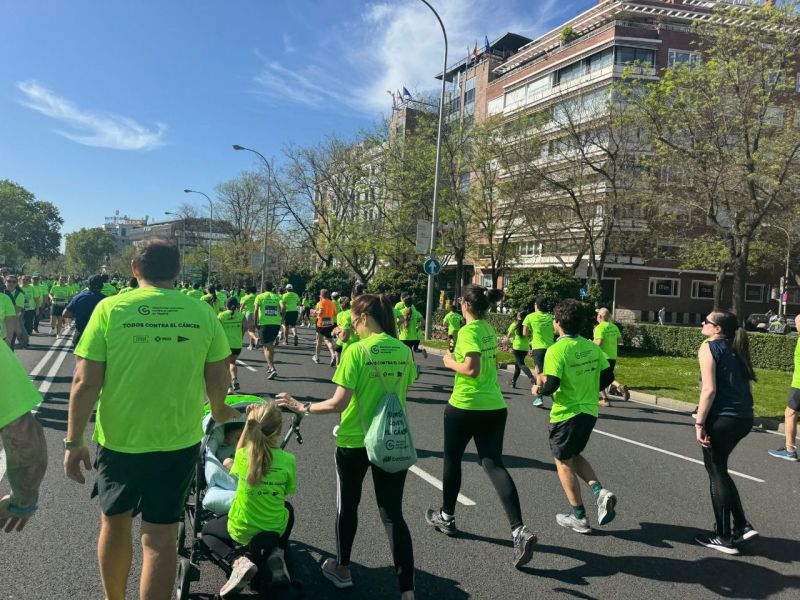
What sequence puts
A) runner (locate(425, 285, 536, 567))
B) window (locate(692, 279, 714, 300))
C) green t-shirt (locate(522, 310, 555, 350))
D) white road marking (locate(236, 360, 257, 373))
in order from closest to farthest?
1. runner (locate(425, 285, 536, 567))
2. green t-shirt (locate(522, 310, 555, 350))
3. white road marking (locate(236, 360, 257, 373))
4. window (locate(692, 279, 714, 300))

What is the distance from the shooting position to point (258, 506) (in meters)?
3.16

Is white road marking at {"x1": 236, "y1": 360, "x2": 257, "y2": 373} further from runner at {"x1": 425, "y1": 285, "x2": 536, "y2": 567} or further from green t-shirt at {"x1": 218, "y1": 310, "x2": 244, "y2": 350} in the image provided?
runner at {"x1": 425, "y1": 285, "x2": 536, "y2": 567}

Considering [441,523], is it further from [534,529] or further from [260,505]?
[260,505]

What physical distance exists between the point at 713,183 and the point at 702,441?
15.1 metres

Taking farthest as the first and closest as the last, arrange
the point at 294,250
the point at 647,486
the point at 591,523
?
1. the point at 294,250
2. the point at 647,486
3. the point at 591,523

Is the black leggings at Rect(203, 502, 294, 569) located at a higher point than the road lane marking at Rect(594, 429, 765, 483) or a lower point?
higher

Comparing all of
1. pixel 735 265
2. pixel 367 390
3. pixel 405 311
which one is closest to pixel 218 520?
pixel 367 390

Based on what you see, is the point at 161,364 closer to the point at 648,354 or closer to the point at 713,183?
the point at 713,183

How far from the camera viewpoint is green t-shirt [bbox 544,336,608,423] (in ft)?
14.8

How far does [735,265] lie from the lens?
59.2ft

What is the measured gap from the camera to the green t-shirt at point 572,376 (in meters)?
4.50

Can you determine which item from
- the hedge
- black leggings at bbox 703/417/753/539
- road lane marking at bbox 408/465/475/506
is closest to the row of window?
the hedge

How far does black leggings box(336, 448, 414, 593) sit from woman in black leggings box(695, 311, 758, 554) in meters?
2.49

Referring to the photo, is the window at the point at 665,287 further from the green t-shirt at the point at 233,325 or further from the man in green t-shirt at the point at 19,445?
the man in green t-shirt at the point at 19,445
